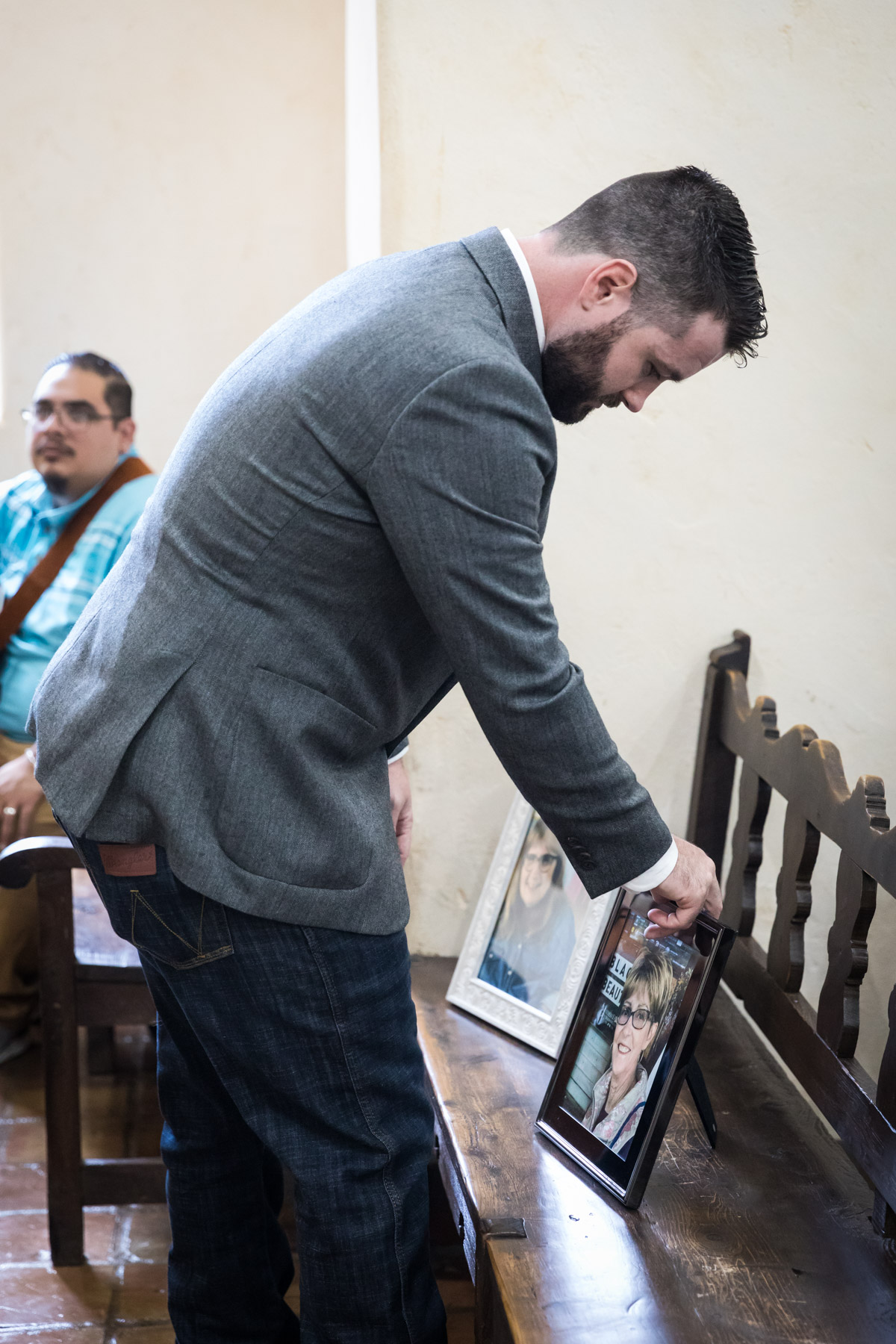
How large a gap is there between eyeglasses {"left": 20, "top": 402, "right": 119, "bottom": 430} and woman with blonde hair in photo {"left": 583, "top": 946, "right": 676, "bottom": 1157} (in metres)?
2.19

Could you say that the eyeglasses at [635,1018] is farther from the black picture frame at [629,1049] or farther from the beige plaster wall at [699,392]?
the beige plaster wall at [699,392]

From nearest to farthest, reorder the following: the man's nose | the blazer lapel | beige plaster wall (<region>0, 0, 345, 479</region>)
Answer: the blazer lapel, the man's nose, beige plaster wall (<region>0, 0, 345, 479</region>)

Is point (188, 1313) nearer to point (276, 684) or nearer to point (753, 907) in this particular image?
point (276, 684)

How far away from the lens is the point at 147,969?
4.41 feet

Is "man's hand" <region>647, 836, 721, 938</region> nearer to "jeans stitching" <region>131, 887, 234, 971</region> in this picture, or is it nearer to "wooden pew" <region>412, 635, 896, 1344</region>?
"wooden pew" <region>412, 635, 896, 1344</region>

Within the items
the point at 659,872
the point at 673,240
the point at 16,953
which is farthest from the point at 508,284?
the point at 16,953

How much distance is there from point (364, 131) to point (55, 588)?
1.32 m

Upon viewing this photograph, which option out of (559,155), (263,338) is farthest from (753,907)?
(559,155)

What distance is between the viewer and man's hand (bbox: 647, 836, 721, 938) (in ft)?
3.96

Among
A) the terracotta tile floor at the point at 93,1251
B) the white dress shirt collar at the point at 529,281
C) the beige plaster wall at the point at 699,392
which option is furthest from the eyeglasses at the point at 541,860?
the white dress shirt collar at the point at 529,281

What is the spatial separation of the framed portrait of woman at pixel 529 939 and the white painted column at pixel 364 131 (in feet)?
3.61

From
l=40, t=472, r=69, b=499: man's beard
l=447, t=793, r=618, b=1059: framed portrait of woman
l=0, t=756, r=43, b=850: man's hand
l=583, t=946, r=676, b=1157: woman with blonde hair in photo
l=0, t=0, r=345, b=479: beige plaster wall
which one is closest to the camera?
l=583, t=946, r=676, b=1157: woman with blonde hair in photo

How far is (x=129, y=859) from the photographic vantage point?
3.92 feet

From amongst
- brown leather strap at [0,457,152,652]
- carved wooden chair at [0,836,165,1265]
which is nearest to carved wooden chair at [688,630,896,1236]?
carved wooden chair at [0,836,165,1265]
